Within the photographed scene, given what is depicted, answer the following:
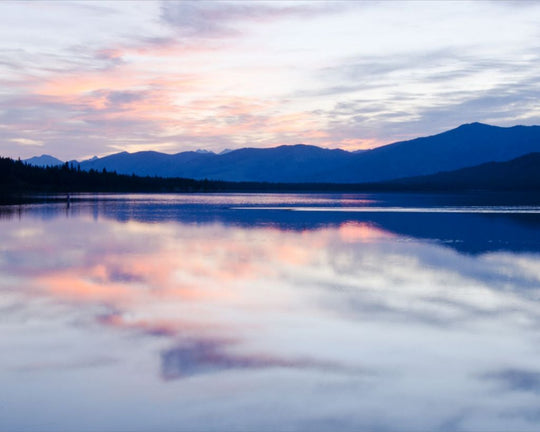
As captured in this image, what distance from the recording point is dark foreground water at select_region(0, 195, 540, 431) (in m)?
7.64

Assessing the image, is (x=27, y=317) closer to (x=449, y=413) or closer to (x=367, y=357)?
(x=367, y=357)

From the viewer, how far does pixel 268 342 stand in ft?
35.3

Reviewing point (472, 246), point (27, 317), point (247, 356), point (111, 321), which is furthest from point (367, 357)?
point (472, 246)

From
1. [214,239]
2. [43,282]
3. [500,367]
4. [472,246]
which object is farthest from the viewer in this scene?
[214,239]

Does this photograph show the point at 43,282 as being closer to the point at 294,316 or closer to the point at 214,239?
the point at 294,316

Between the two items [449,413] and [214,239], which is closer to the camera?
[449,413]

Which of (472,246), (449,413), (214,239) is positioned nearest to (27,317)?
(449,413)

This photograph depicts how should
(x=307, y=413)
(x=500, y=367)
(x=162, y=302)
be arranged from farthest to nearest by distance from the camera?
(x=162, y=302) → (x=500, y=367) → (x=307, y=413)

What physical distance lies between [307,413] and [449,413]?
175 cm

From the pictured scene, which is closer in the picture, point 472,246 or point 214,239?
point 472,246

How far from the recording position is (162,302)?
1416 cm

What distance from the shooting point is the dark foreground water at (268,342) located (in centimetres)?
764

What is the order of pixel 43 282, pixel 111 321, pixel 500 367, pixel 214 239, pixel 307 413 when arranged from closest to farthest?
pixel 307 413 < pixel 500 367 < pixel 111 321 < pixel 43 282 < pixel 214 239

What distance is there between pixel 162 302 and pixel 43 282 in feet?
14.3
